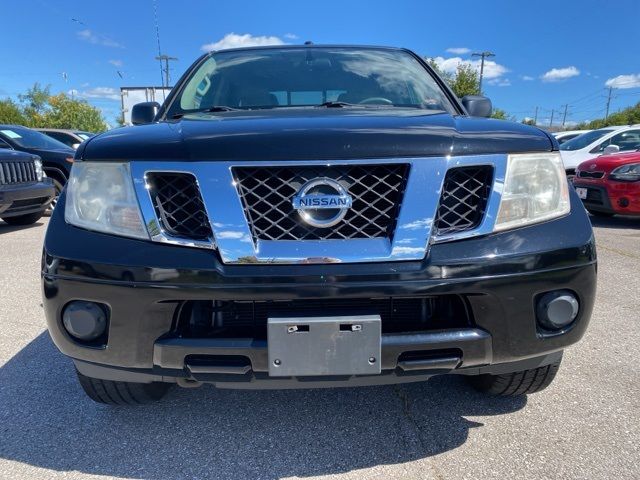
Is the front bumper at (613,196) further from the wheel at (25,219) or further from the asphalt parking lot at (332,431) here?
the wheel at (25,219)

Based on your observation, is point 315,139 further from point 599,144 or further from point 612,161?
point 599,144

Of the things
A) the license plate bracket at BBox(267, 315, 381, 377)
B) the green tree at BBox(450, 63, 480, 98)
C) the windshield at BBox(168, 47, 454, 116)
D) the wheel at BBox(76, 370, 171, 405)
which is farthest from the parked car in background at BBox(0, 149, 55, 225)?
the green tree at BBox(450, 63, 480, 98)

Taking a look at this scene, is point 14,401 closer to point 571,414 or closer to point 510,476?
point 510,476


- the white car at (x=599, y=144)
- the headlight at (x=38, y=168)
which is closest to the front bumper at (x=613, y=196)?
the white car at (x=599, y=144)

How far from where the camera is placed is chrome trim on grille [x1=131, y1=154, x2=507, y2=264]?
1.60 meters

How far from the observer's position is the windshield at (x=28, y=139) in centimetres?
856

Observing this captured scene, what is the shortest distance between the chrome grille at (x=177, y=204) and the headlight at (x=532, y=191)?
989 mm

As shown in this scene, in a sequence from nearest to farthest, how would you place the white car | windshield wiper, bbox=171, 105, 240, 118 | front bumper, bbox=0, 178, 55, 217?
windshield wiper, bbox=171, 105, 240, 118 < front bumper, bbox=0, 178, 55, 217 < the white car

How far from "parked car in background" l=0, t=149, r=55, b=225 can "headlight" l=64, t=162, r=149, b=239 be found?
19.0ft

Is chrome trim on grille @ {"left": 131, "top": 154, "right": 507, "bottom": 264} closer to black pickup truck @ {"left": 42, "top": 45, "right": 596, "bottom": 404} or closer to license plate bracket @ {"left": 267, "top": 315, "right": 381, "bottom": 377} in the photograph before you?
black pickup truck @ {"left": 42, "top": 45, "right": 596, "bottom": 404}

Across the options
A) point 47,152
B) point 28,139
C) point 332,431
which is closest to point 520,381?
point 332,431

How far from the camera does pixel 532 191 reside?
69.3 inches

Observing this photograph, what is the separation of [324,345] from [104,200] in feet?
2.94

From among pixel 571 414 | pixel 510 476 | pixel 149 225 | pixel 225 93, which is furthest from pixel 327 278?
pixel 225 93
